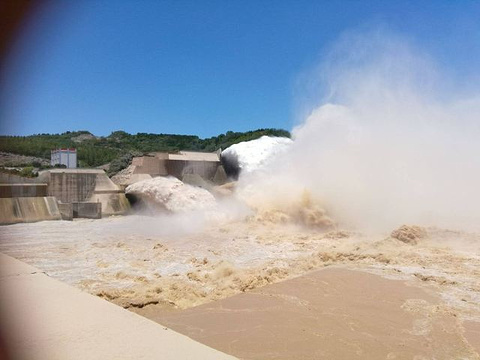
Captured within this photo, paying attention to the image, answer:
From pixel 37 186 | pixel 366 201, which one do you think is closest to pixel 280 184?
pixel 366 201

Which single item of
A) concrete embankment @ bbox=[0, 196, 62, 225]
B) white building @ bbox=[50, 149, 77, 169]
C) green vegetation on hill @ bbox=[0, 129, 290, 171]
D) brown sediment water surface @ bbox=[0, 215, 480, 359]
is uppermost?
green vegetation on hill @ bbox=[0, 129, 290, 171]

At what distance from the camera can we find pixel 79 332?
3.35 metres

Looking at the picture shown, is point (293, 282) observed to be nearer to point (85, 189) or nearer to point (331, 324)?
point (331, 324)

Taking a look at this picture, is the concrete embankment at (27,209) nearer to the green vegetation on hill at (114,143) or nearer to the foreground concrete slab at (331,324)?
the foreground concrete slab at (331,324)

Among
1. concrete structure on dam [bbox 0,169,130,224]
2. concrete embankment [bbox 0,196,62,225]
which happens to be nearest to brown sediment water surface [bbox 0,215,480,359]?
concrete embankment [bbox 0,196,62,225]

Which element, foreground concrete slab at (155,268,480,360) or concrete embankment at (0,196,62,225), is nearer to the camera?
foreground concrete slab at (155,268,480,360)

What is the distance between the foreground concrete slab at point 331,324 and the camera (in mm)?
4914

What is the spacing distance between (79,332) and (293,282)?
5.55m

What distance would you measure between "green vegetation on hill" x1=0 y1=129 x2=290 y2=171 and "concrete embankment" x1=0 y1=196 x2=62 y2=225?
3048cm

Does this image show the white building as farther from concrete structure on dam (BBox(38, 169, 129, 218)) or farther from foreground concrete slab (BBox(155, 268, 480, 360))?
foreground concrete slab (BBox(155, 268, 480, 360))

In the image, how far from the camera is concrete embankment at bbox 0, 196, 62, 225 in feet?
57.7

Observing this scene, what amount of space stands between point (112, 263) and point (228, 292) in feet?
13.3

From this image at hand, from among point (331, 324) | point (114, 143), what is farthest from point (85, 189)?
point (114, 143)

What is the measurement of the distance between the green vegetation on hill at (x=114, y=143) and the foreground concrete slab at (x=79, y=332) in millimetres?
46921
